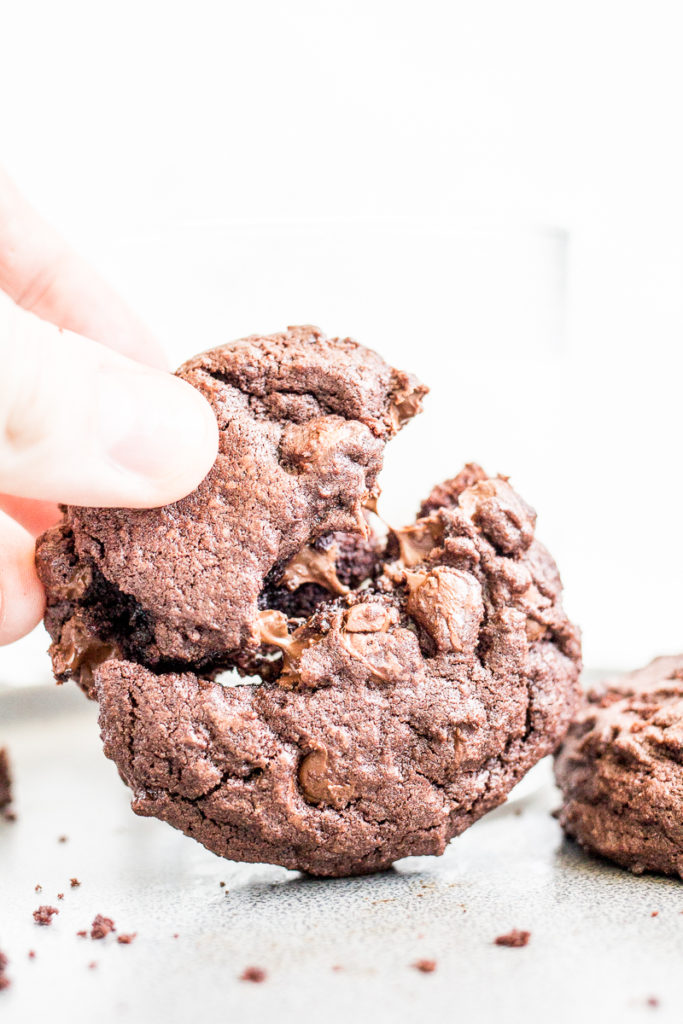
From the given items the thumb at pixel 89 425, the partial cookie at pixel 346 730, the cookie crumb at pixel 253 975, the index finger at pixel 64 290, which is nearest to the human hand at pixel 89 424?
the thumb at pixel 89 425

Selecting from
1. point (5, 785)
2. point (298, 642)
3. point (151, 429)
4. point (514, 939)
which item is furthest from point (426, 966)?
point (5, 785)

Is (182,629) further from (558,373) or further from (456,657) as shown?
(558,373)

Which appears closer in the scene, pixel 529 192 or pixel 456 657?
pixel 456 657

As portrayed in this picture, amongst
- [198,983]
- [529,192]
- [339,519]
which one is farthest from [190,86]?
[198,983]

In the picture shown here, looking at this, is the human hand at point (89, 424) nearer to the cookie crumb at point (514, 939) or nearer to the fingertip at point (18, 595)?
the fingertip at point (18, 595)

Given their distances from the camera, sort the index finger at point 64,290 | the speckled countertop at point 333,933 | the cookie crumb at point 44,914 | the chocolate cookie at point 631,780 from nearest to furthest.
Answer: the speckled countertop at point 333,933, the cookie crumb at point 44,914, the chocolate cookie at point 631,780, the index finger at point 64,290

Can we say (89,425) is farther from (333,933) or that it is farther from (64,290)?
(64,290)
